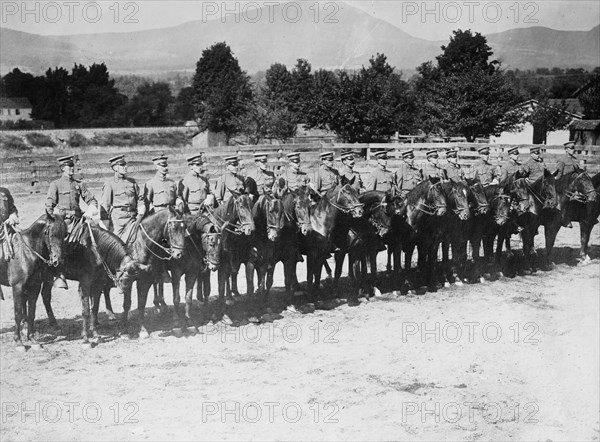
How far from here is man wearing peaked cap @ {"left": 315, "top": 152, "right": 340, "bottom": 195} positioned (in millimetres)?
12070

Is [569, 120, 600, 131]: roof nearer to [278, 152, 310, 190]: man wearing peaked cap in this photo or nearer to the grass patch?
[278, 152, 310, 190]: man wearing peaked cap

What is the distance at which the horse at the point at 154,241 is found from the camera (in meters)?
9.12

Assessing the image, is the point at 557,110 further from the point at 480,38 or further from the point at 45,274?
the point at 45,274

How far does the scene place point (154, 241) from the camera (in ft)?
30.3

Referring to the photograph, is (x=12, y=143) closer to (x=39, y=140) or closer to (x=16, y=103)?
(x=39, y=140)

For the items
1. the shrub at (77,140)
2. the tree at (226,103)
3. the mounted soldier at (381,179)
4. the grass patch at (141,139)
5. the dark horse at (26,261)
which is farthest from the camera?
the grass patch at (141,139)

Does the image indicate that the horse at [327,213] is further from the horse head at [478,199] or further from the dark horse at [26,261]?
the dark horse at [26,261]

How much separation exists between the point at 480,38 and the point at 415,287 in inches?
Result: 1150

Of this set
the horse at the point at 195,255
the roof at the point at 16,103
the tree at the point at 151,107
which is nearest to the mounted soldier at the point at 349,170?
the horse at the point at 195,255

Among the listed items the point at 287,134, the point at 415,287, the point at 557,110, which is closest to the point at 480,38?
the point at 557,110

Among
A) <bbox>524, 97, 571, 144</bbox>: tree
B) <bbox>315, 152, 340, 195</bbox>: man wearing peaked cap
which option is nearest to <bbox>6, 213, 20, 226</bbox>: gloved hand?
<bbox>315, 152, 340, 195</bbox>: man wearing peaked cap

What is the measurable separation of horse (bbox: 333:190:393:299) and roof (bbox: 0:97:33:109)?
48.2 m

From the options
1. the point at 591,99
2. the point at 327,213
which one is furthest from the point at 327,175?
the point at 591,99

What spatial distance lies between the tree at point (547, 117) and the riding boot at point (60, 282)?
34.0m
